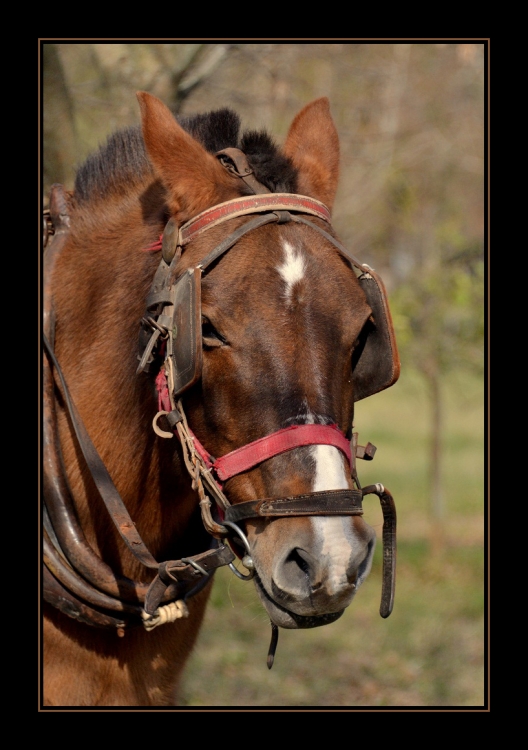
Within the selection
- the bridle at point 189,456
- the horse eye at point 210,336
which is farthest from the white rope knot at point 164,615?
the horse eye at point 210,336

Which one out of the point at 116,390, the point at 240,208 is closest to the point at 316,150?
the point at 240,208

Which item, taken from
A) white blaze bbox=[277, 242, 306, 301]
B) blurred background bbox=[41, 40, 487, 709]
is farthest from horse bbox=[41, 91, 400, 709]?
blurred background bbox=[41, 40, 487, 709]

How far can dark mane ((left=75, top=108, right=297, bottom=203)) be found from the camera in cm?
269

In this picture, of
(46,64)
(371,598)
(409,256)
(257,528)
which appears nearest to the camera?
(257,528)

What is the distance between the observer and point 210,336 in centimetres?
238

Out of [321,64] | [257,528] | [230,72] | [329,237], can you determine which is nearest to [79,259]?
[329,237]

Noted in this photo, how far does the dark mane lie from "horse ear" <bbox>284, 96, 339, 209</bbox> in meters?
0.12

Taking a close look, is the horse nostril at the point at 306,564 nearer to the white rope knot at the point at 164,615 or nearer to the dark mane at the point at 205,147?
the white rope knot at the point at 164,615

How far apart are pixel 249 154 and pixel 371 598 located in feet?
19.4

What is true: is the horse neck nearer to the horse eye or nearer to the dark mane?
the dark mane

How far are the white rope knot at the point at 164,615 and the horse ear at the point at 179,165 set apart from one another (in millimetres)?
1365

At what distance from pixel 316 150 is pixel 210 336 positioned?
3.33ft

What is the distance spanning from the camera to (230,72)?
6926mm

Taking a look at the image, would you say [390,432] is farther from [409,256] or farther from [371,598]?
[371,598]
